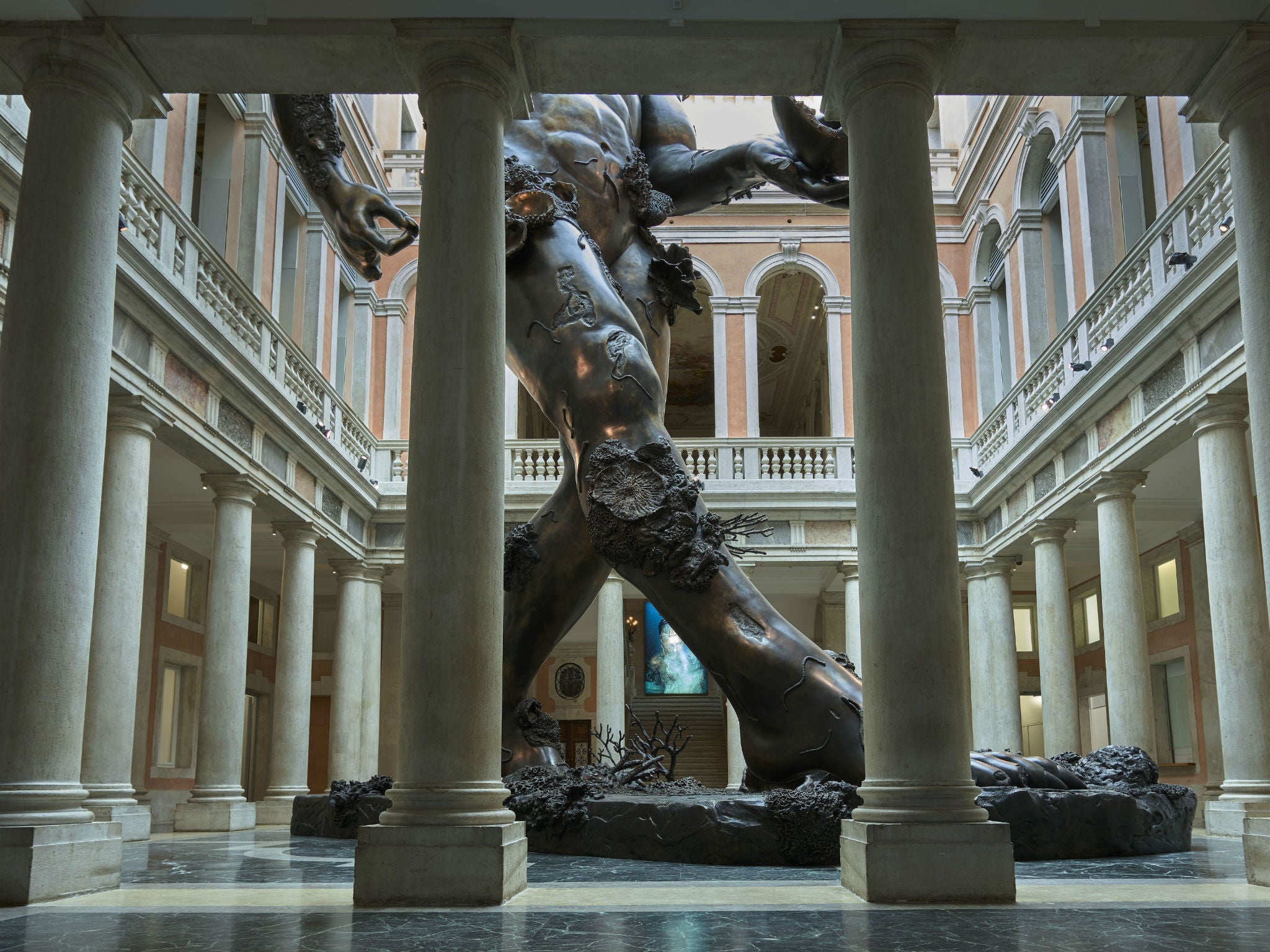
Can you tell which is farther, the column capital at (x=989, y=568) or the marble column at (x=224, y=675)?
the column capital at (x=989, y=568)

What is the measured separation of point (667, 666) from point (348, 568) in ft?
30.3

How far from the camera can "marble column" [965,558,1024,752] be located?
1922 centimetres

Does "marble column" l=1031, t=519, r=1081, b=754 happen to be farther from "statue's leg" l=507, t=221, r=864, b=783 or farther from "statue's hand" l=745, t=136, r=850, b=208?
"statue's leg" l=507, t=221, r=864, b=783

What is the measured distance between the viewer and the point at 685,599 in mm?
6719

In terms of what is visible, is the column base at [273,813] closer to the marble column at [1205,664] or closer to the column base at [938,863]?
the marble column at [1205,664]

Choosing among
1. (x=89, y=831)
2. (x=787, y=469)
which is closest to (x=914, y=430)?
(x=89, y=831)

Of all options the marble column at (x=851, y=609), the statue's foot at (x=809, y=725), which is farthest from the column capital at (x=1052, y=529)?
the statue's foot at (x=809, y=725)

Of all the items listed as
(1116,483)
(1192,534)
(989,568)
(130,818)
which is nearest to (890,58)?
(130,818)

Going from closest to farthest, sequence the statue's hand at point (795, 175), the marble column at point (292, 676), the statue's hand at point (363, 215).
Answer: the statue's hand at point (363, 215) → the statue's hand at point (795, 175) → the marble column at point (292, 676)

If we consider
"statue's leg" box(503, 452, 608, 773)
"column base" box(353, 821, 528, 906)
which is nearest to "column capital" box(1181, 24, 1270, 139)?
"statue's leg" box(503, 452, 608, 773)

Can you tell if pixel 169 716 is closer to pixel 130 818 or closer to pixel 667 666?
pixel 130 818

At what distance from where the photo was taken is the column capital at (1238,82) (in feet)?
18.3

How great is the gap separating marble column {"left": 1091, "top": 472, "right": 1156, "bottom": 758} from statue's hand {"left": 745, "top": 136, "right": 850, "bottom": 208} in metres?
7.68

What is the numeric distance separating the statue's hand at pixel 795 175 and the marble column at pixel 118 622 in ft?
21.8
